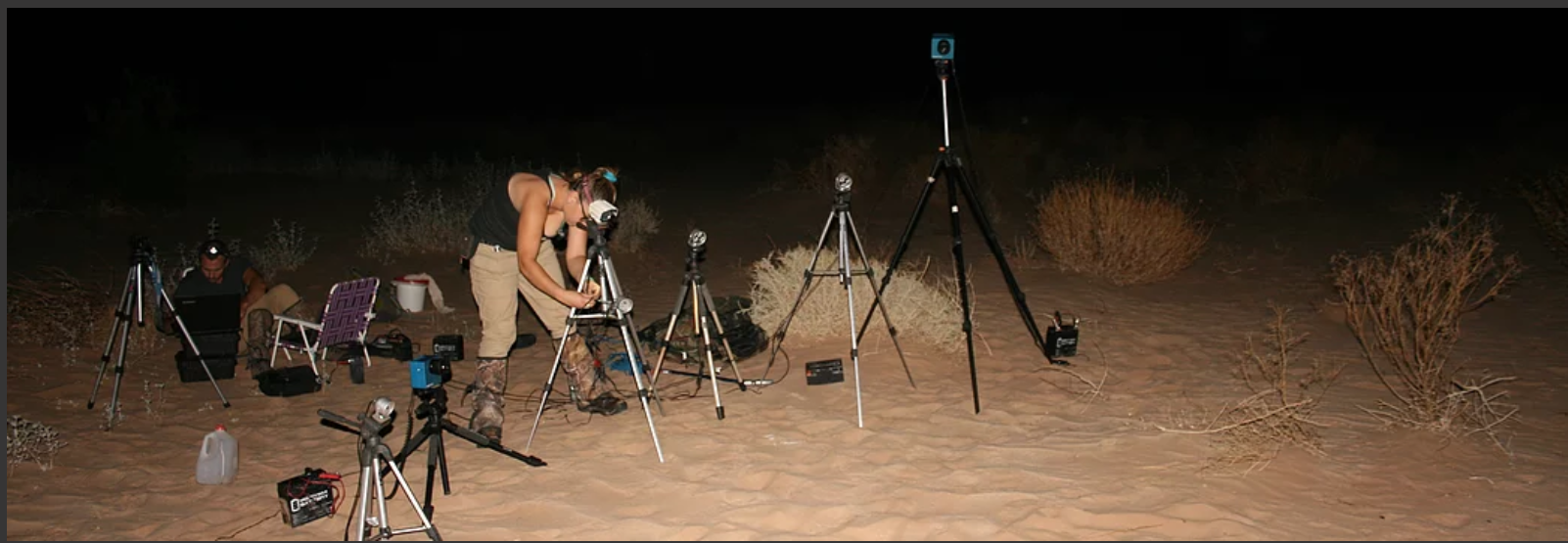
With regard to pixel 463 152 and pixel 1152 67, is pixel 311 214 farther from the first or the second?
pixel 1152 67

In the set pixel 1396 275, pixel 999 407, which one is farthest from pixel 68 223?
pixel 1396 275

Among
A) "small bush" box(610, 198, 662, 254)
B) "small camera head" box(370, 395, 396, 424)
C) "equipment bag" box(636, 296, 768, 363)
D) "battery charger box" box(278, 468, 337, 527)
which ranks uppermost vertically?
"small bush" box(610, 198, 662, 254)

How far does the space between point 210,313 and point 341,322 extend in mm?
752

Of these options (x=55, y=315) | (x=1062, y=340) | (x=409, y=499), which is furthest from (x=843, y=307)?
(x=55, y=315)

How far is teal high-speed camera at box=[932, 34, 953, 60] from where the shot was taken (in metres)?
5.12

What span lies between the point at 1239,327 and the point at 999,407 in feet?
8.92

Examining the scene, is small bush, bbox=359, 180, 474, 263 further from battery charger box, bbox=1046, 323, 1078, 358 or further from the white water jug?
battery charger box, bbox=1046, 323, 1078, 358

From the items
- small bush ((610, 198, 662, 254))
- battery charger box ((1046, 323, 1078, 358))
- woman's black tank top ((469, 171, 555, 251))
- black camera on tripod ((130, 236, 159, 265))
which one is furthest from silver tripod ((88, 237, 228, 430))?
battery charger box ((1046, 323, 1078, 358))

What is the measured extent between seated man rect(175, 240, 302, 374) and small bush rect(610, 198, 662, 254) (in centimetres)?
395

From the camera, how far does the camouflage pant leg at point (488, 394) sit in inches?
202

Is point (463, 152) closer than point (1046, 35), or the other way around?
point (463, 152)

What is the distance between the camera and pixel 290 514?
418cm

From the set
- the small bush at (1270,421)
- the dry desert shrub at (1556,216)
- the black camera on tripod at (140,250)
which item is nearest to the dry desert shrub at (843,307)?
the small bush at (1270,421)

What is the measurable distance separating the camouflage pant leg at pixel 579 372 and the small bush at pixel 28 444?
2.55 meters
